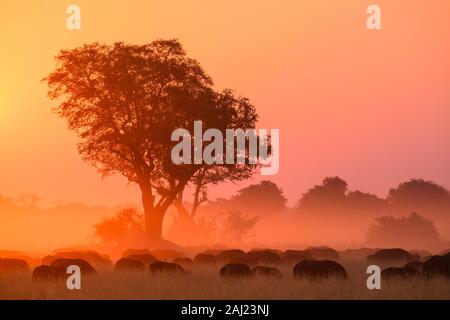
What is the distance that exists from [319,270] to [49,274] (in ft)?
31.7

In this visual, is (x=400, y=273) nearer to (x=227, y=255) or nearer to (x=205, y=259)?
(x=227, y=255)

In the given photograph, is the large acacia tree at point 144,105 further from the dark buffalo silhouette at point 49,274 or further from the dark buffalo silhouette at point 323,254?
the dark buffalo silhouette at point 49,274

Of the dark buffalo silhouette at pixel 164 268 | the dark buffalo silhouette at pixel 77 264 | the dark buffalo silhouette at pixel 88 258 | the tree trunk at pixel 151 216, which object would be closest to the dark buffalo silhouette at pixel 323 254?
the tree trunk at pixel 151 216

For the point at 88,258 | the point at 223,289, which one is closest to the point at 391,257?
the point at 88,258

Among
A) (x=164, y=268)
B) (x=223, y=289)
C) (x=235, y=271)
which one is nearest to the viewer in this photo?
(x=223, y=289)

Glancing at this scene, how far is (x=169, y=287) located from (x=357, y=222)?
303ft

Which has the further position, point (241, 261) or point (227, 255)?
point (227, 255)

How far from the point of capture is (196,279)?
22.8 metres

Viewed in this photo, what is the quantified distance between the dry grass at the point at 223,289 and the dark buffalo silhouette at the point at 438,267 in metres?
1.49

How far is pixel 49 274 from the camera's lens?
23.2 m

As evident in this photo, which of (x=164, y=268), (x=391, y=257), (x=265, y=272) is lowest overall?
(x=265, y=272)

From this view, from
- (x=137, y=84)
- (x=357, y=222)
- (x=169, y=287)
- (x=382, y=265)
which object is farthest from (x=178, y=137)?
(x=357, y=222)

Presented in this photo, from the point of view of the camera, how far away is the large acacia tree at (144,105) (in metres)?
44.5
